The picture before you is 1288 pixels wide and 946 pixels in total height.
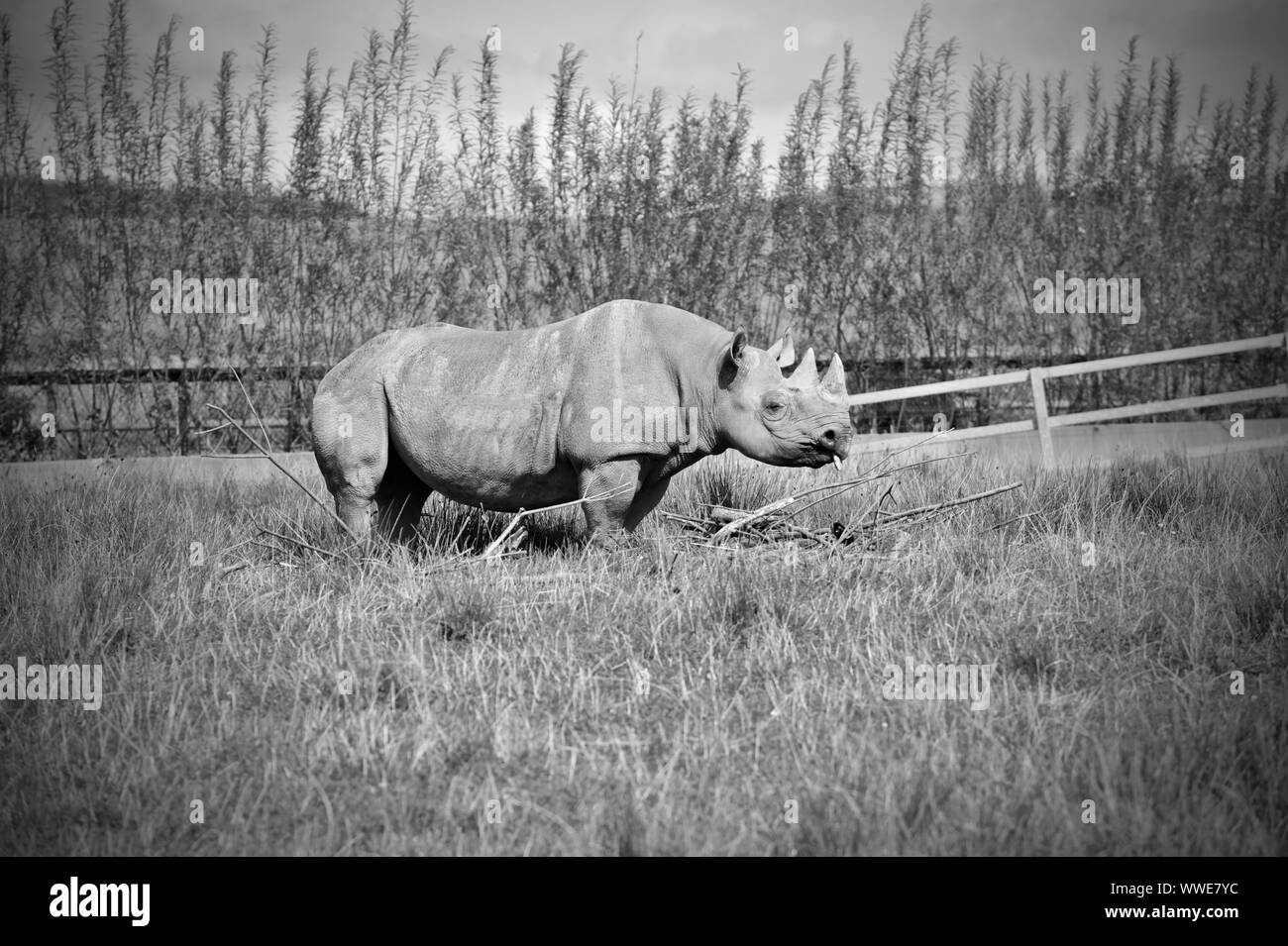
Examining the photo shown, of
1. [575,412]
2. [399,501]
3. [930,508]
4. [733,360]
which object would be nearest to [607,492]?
[575,412]

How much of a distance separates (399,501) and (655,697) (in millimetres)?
2998

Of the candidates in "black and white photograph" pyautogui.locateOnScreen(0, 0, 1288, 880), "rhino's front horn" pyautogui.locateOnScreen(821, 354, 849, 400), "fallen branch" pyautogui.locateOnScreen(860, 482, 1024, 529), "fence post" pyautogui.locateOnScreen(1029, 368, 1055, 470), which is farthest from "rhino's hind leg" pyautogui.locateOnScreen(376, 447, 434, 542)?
"fence post" pyautogui.locateOnScreen(1029, 368, 1055, 470)

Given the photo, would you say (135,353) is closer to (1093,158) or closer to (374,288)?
(374,288)

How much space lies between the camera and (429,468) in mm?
6039

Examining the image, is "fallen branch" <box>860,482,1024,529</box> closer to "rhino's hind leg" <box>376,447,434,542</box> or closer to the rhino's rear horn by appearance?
the rhino's rear horn

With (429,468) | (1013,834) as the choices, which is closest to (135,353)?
(429,468)

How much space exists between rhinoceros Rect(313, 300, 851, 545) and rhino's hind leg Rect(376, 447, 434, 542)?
23 centimetres

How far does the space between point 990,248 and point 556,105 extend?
518cm

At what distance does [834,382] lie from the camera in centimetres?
596

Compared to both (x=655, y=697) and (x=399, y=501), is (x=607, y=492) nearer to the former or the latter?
(x=399, y=501)

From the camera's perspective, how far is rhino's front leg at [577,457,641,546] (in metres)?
5.68

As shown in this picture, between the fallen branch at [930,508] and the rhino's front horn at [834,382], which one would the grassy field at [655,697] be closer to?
the fallen branch at [930,508]

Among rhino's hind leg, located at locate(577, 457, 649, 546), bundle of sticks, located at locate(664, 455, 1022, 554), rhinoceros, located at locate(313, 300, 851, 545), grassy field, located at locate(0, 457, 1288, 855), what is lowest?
grassy field, located at locate(0, 457, 1288, 855)

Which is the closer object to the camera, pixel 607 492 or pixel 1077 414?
pixel 607 492
